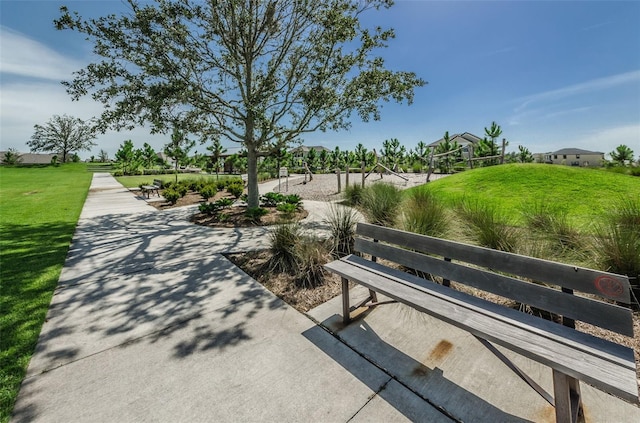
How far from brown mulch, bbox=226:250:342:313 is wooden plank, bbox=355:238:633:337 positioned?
1073 millimetres

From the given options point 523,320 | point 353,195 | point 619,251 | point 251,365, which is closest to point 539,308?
point 523,320

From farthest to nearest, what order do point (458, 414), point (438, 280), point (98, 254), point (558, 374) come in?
point (98, 254) → point (438, 280) → point (458, 414) → point (558, 374)

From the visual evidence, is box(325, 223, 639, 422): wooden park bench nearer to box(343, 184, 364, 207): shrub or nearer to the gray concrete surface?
the gray concrete surface

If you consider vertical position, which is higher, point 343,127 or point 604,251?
point 343,127

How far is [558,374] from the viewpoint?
1.67 m

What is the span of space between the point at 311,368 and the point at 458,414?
1.15 metres

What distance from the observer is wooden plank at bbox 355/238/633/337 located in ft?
5.97

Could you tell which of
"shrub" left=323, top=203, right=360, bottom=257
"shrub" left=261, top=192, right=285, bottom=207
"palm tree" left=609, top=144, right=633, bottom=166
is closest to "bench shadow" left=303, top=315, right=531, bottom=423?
"shrub" left=323, top=203, right=360, bottom=257

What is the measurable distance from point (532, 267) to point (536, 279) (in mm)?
100

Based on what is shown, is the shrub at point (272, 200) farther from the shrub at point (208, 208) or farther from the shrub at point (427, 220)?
the shrub at point (427, 220)

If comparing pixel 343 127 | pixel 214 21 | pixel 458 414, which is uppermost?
pixel 214 21

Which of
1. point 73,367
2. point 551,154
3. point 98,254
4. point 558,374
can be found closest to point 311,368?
point 558,374

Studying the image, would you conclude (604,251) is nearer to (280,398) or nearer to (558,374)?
(558,374)

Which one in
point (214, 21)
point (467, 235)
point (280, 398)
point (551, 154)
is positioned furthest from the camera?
point (551, 154)
